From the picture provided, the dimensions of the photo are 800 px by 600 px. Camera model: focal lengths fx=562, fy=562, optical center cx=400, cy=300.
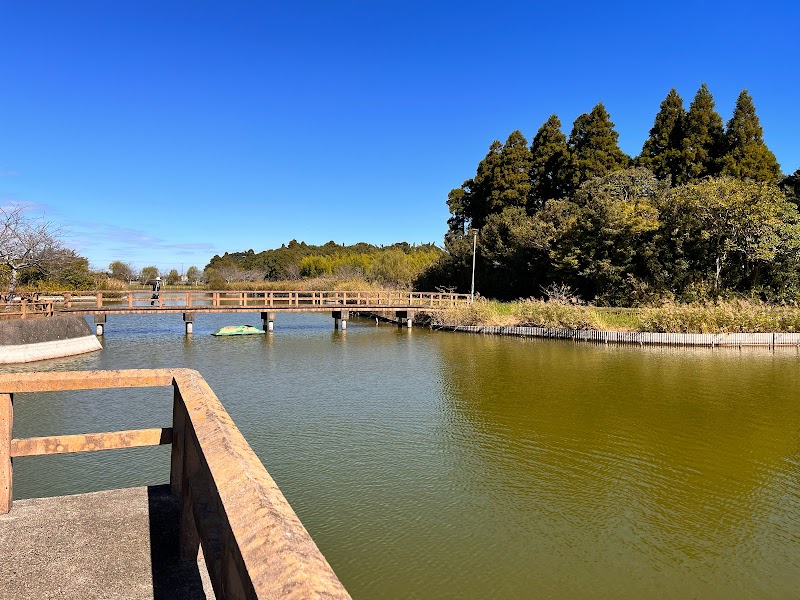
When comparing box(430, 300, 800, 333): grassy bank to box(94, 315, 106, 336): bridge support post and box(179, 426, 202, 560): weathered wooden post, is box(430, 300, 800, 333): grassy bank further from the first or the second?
box(179, 426, 202, 560): weathered wooden post

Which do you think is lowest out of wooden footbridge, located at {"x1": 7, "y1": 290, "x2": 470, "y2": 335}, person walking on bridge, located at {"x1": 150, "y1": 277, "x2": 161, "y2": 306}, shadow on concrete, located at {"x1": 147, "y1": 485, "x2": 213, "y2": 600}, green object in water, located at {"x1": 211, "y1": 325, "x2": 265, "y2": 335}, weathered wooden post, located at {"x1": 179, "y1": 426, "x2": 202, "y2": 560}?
green object in water, located at {"x1": 211, "y1": 325, "x2": 265, "y2": 335}

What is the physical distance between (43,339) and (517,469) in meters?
15.1

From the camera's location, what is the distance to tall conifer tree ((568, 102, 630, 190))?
113 feet

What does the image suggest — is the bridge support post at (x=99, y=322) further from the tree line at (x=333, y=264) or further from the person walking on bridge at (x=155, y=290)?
the tree line at (x=333, y=264)

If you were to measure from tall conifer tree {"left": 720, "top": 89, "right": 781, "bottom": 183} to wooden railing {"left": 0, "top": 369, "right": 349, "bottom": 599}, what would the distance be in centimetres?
3411

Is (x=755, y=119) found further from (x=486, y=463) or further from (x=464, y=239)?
(x=486, y=463)

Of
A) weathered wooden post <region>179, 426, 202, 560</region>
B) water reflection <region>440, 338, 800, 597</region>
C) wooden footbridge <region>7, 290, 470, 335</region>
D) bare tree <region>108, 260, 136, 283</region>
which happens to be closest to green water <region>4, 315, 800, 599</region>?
water reflection <region>440, 338, 800, 597</region>

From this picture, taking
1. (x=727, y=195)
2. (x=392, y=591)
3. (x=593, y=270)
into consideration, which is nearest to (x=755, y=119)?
(x=727, y=195)

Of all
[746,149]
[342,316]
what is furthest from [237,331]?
[746,149]

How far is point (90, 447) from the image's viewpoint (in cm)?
285

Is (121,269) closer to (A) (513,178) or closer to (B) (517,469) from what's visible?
(A) (513,178)

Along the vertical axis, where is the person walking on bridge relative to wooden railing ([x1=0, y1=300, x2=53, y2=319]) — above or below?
above

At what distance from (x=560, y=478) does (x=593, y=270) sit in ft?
74.5

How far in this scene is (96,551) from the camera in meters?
2.68
